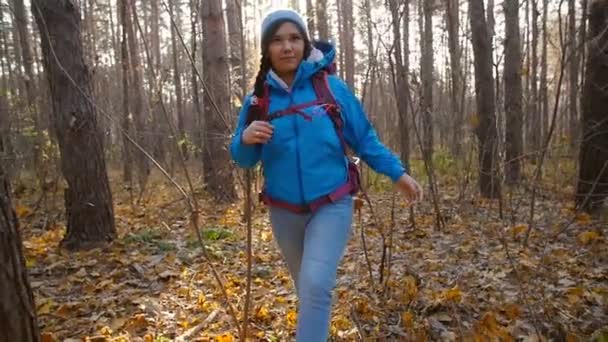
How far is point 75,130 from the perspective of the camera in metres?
4.56

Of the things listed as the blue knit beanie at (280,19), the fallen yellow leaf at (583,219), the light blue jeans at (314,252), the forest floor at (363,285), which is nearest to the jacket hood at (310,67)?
the blue knit beanie at (280,19)

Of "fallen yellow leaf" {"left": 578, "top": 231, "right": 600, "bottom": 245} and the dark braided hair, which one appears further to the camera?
"fallen yellow leaf" {"left": 578, "top": 231, "right": 600, "bottom": 245}

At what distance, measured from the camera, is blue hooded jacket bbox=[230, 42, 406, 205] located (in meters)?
2.17

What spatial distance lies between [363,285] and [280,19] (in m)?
2.27

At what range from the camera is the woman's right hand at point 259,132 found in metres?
2.11

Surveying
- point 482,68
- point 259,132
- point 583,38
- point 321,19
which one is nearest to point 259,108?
point 259,132

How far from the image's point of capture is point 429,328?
2932 millimetres

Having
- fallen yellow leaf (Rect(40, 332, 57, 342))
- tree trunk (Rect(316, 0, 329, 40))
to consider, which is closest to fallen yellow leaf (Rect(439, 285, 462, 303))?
fallen yellow leaf (Rect(40, 332, 57, 342))

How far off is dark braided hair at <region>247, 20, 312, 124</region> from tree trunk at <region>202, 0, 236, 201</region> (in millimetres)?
5392

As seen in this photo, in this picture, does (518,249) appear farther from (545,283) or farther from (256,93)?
(256,93)

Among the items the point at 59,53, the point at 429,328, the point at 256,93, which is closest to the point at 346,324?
the point at 429,328

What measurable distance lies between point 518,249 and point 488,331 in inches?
71.2

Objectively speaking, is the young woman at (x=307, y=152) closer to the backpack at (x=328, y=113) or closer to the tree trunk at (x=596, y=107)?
the backpack at (x=328, y=113)

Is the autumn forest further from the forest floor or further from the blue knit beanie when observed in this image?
the blue knit beanie
